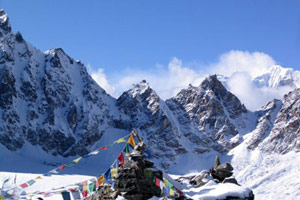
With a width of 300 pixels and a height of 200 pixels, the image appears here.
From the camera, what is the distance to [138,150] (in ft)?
96.4

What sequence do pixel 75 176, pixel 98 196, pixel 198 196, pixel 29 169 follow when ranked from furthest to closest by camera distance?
pixel 29 169 → pixel 75 176 → pixel 98 196 → pixel 198 196

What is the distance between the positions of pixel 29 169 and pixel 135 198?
547ft

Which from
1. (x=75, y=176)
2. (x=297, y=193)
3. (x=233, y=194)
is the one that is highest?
(x=75, y=176)

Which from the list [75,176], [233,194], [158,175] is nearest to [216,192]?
[233,194]

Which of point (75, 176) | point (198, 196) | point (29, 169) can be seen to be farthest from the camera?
point (29, 169)

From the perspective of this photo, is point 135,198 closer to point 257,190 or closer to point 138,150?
point 138,150

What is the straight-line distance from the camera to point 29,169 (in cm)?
18738

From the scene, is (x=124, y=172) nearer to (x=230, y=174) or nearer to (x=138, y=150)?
(x=138, y=150)

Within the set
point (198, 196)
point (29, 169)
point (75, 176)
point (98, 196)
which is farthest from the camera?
point (29, 169)

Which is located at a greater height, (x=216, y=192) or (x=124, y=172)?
(x=124, y=172)

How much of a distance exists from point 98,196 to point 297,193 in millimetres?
160757

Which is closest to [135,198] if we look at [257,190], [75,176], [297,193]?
[75,176]

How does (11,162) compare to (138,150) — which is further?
(11,162)

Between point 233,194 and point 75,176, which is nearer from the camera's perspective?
point 233,194
